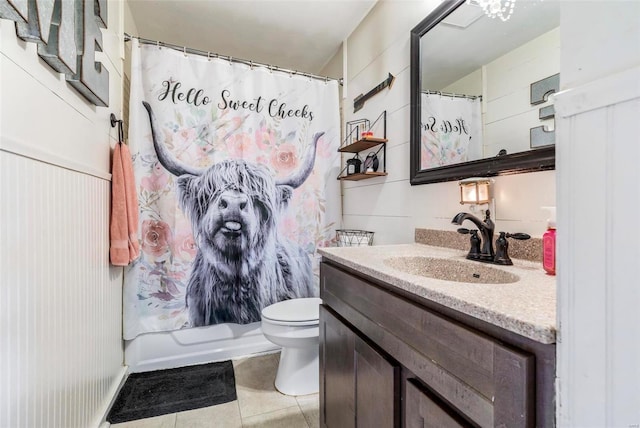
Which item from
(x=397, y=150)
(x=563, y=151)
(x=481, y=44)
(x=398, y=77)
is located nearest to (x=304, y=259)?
(x=397, y=150)

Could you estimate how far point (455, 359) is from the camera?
558 mm

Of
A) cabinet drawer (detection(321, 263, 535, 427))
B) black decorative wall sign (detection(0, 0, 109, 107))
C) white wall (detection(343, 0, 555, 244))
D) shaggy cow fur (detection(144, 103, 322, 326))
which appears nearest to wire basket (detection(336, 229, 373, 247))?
white wall (detection(343, 0, 555, 244))

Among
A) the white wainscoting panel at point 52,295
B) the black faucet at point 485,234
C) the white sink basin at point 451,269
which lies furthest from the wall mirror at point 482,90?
the white wainscoting panel at point 52,295

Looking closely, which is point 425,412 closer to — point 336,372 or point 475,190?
point 336,372

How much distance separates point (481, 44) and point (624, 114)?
1066 millimetres

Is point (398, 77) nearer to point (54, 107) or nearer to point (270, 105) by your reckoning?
point (270, 105)

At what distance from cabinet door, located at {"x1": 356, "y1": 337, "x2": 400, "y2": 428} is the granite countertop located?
0.22 metres

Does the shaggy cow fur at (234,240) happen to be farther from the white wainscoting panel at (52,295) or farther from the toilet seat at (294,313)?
the white wainscoting panel at (52,295)

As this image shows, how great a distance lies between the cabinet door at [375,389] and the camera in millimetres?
727

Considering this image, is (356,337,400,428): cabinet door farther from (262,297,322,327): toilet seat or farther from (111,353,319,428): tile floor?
(111,353,319,428): tile floor

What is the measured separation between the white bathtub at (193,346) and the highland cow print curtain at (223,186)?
0.09 m

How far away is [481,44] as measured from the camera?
1156 millimetres

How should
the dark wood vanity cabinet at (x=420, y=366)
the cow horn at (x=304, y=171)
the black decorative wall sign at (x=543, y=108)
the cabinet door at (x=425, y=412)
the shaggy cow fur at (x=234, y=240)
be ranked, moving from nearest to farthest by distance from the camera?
the dark wood vanity cabinet at (x=420, y=366) → the cabinet door at (x=425, y=412) → the black decorative wall sign at (x=543, y=108) → the shaggy cow fur at (x=234, y=240) → the cow horn at (x=304, y=171)

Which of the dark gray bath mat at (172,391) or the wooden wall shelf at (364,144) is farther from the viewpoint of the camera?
the wooden wall shelf at (364,144)
